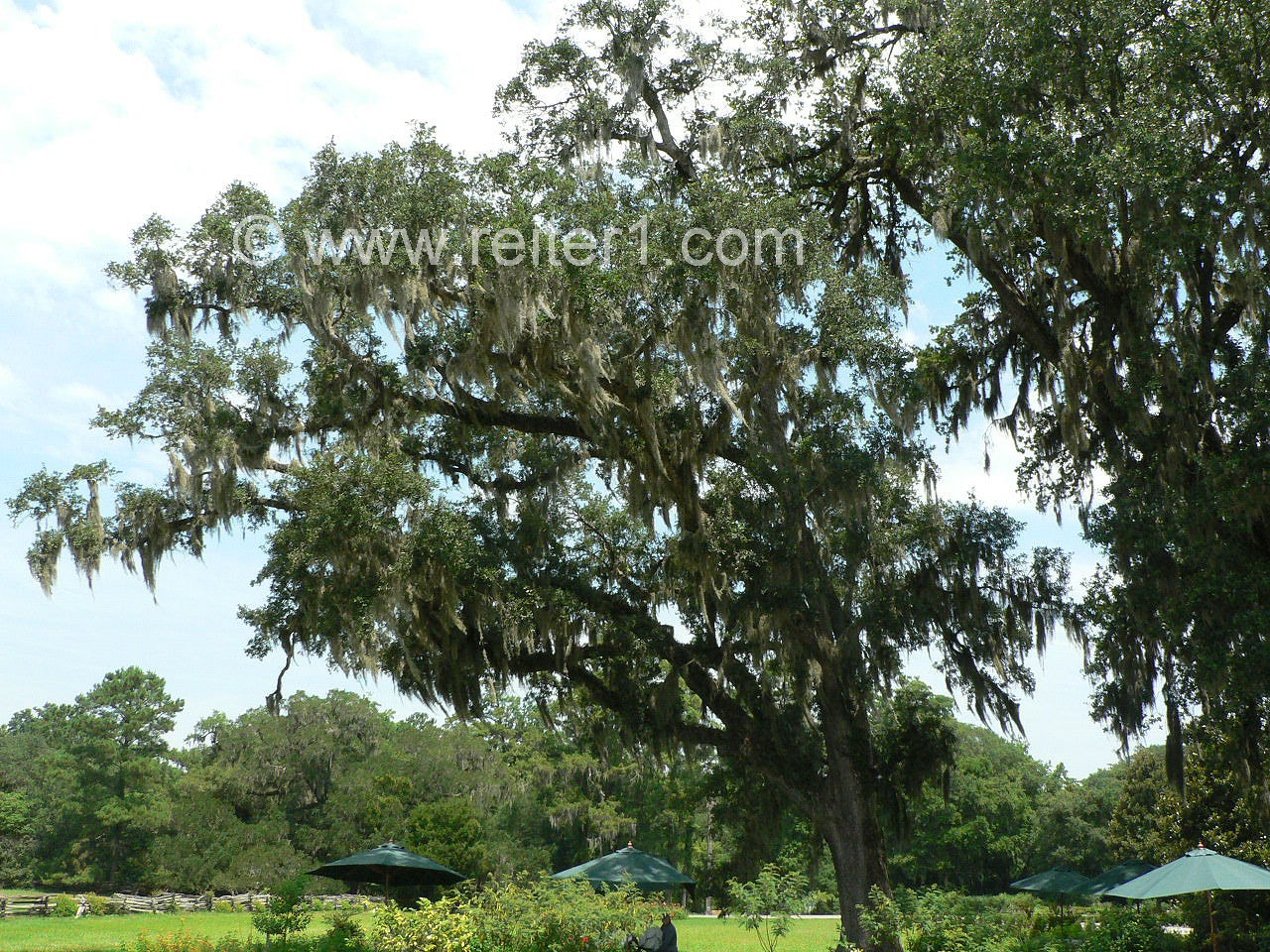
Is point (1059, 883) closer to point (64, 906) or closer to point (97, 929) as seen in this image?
point (97, 929)

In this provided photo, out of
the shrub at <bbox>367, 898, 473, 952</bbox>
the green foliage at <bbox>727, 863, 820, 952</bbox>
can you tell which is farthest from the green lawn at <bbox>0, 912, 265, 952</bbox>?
the green foliage at <bbox>727, 863, 820, 952</bbox>

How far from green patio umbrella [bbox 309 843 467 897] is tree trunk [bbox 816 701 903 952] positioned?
6835 mm

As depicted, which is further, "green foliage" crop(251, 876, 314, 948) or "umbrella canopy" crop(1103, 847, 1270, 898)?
"green foliage" crop(251, 876, 314, 948)

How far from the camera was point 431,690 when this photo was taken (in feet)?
48.0

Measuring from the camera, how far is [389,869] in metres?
17.1

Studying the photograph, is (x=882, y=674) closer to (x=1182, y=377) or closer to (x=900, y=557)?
(x=900, y=557)

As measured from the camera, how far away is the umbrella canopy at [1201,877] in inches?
450

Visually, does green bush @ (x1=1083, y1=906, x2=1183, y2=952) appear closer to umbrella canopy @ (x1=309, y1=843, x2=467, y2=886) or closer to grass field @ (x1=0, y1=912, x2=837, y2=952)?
grass field @ (x1=0, y1=912, x2=837, y2=952)

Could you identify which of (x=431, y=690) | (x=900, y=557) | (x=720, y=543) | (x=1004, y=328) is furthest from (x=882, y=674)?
(x=431, y=690)

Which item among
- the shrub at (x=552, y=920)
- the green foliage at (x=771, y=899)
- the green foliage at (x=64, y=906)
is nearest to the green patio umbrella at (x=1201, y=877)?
the green foliage at (x=771, y=899)

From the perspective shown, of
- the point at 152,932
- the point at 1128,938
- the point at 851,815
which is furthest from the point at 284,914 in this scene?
the point at 1128,938

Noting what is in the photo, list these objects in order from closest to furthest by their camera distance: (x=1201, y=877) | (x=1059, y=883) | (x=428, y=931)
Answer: (x=428, y=931), (x=1201, y=877), (x=1059, y=883)

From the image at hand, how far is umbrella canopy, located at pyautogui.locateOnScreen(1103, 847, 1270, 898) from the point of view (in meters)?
11.4

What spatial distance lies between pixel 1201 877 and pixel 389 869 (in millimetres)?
12289
